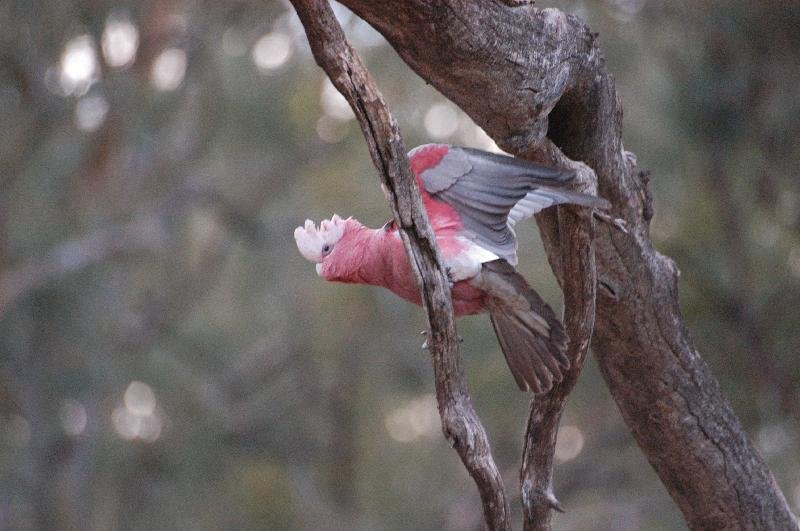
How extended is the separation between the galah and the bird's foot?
232 millimetres

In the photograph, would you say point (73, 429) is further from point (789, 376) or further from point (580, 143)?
point (580, 143)

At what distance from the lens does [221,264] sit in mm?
7980

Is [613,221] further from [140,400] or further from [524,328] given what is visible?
[140,400]

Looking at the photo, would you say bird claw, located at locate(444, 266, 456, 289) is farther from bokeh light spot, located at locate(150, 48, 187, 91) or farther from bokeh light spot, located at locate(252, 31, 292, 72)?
bokeh light spot, located at locate(252, 31, 292, 72)

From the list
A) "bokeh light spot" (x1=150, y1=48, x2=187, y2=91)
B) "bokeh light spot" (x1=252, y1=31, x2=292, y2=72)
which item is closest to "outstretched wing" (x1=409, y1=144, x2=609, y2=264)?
"bokeh light spot" (x1=150, y1=48, x2=187, y2=91)

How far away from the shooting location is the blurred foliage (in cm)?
465

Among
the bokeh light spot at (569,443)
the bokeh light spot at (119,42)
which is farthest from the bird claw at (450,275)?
the bokeh light spot at (569,443)

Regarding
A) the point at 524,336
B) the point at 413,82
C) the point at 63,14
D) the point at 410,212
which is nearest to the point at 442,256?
the point at 410,212

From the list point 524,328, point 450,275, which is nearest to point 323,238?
point 450,275

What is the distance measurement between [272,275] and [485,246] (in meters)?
5.59

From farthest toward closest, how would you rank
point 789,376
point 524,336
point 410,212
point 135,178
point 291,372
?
1. point 291,372
2. point 135,178
3. point 789,376
4. point 524,336
5. point 410,212

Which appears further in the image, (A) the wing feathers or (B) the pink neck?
(B) the pink neck

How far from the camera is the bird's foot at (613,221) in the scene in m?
2.27

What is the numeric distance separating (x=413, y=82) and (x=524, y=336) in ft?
17.4
